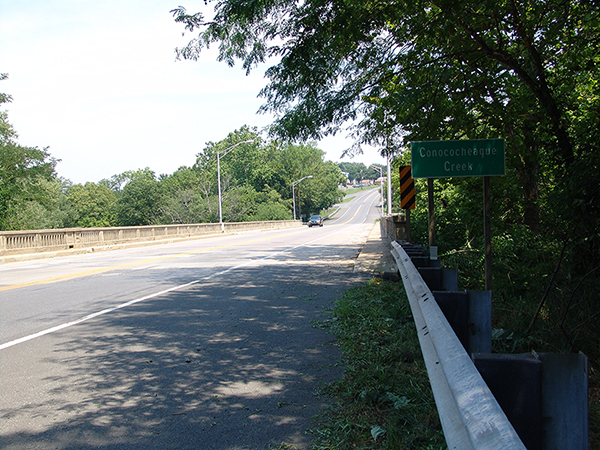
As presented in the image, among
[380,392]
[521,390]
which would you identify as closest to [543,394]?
[521,390]

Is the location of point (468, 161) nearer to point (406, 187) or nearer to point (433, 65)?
point (433, 65)

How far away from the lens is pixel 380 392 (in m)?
4.01

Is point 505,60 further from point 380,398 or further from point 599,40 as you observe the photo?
point 380,398

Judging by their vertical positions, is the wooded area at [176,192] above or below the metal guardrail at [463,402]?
above

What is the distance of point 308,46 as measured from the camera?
7301 mm

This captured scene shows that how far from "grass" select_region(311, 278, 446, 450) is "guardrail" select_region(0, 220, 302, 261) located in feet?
59.7

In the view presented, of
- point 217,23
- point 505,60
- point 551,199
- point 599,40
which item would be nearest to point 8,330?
point 217,23

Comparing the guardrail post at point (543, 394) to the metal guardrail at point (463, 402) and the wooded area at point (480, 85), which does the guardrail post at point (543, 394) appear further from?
the wooded area at point (480, 85)

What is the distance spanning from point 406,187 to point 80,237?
18.6 metres

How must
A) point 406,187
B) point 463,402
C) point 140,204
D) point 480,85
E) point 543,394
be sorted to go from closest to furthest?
1. point 463,402
2. point 543,394
3. point 480,85
4. point 406,187
5. point 140,204

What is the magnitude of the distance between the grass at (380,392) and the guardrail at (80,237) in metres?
18.2

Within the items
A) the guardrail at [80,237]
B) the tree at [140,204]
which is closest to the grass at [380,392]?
the guardrail at [80,237]

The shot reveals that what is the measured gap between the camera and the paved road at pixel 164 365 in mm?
3543

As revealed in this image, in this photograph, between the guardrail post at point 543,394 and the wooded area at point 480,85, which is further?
the wooded area at point 480,85
